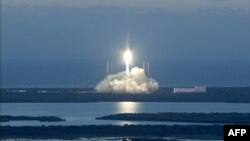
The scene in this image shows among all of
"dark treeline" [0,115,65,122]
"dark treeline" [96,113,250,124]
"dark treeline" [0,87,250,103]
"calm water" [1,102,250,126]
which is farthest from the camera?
"dark treeline" [0,87,250,103]

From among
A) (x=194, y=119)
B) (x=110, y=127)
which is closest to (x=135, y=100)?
(x=194, y=119)

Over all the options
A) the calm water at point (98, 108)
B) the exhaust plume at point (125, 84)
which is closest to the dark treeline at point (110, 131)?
the calm water at point (98, 108)

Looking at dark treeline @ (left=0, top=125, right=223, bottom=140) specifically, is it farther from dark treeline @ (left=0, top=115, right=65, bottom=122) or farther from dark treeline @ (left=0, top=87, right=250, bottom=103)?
dark treeline @ (left=0, top=87, right=250, bottom=103)

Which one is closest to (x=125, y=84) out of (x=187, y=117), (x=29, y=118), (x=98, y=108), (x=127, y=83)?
(x=127, y=83)

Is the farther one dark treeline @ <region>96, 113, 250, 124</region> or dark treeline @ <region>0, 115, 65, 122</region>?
dark treeline @ <region>0, 115, 65, 122</region>

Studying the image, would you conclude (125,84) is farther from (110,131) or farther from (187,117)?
(110,131)

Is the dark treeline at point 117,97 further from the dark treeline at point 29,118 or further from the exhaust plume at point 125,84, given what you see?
the dark treeline at point 29,118

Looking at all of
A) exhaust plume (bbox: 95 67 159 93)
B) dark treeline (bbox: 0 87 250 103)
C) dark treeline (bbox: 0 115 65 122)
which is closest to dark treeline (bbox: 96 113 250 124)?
dark treeline (bbox: 0 115 65 122)
